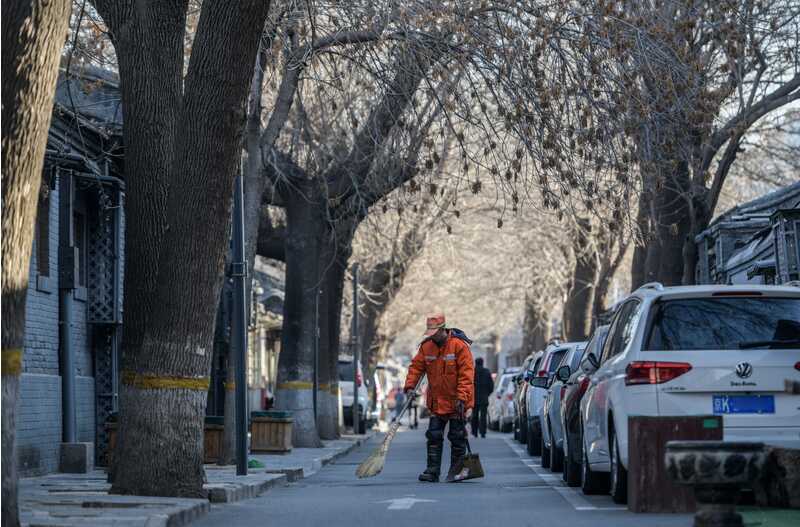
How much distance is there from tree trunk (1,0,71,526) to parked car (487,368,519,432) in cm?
2698

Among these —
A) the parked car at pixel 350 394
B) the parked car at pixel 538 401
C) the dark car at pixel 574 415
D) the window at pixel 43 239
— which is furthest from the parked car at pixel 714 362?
the parked car at pixel 350 394

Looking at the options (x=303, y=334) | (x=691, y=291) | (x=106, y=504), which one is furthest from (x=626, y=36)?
(x=303, y=334)

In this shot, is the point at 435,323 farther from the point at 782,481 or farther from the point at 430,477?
the point at 782,481

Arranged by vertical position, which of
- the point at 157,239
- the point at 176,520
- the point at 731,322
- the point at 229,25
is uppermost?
the point at 229,25

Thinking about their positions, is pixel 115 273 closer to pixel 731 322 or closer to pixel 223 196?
pixel 223 196

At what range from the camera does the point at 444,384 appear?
17.2 m

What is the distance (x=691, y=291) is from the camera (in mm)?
12289

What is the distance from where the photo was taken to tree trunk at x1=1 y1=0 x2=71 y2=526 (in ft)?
29.2

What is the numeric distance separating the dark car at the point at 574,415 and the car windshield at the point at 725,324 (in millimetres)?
2652

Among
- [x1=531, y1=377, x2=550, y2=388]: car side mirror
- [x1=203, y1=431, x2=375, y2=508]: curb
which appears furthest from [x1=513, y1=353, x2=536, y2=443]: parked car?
[x1=531, y1=377, x2=550, y2=388]: car side mirror

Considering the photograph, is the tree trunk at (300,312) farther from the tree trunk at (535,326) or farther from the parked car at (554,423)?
the tree trunk at (535,326)

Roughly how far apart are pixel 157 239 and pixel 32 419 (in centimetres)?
547

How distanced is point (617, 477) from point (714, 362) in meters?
1.47

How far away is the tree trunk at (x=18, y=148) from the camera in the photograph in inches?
350
